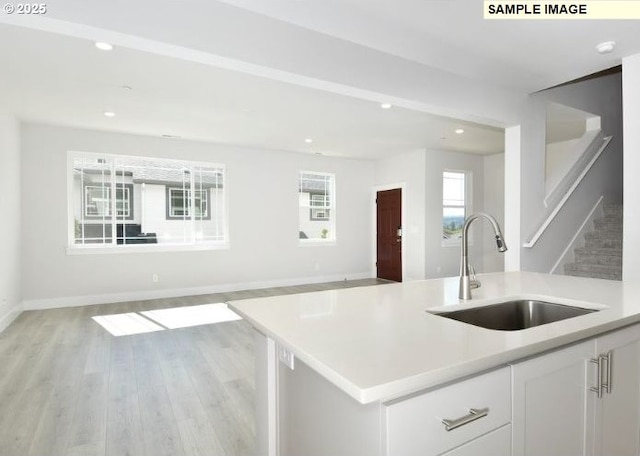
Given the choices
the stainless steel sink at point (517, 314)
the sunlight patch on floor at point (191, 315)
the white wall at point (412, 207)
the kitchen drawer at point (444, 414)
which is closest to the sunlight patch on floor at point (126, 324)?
the sunlight patch on floor at point (191, 315)

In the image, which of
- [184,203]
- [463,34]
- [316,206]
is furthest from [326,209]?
[463,34]

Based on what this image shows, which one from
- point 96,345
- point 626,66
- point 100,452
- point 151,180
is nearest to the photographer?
point 100,452

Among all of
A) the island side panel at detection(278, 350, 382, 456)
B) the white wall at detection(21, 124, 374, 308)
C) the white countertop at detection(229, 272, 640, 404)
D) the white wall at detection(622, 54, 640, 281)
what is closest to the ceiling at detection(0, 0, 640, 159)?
the white wall at detection(622, 54, 640, 281)

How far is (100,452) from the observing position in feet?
6.37

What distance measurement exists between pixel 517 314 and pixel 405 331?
94 cm

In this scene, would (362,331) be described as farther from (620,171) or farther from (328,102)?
(620,171)

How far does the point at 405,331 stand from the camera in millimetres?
1190

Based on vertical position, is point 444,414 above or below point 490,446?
above

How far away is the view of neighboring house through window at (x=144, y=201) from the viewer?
551 centimetres

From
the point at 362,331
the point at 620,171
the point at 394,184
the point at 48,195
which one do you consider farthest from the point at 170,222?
the point at 620,171

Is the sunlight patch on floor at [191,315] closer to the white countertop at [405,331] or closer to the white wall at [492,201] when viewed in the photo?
the white countertop at [405,331]

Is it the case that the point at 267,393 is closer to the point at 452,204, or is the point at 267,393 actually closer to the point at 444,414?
the point at 444,414

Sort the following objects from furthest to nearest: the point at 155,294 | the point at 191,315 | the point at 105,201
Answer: the point at 155,294, the point at 105,201, the point at 191,315

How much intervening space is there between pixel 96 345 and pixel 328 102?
3594 millimetres
